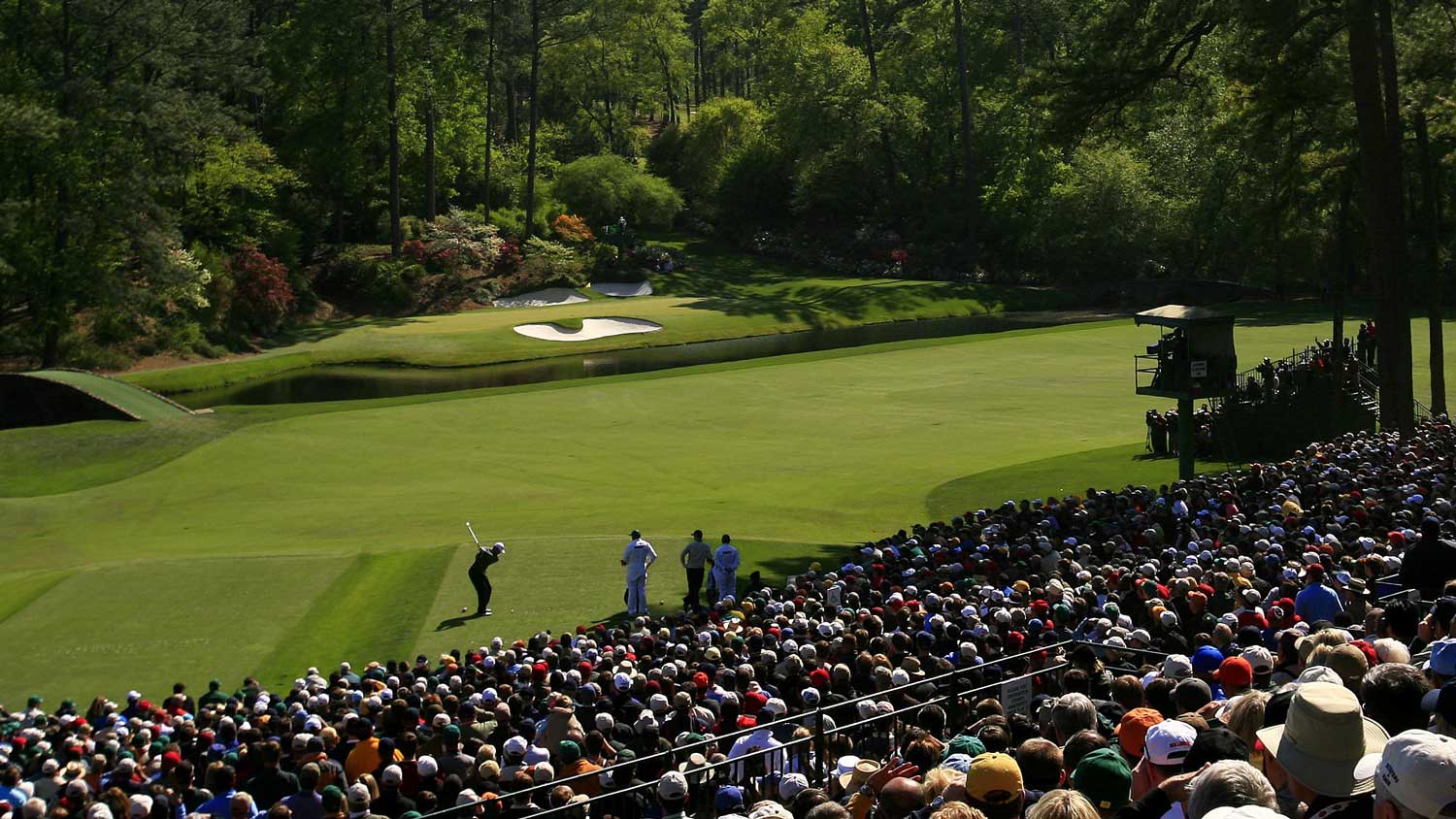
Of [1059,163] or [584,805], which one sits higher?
[1059,163]

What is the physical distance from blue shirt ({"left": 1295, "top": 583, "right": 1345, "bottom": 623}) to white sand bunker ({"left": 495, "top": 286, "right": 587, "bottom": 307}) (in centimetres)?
6112

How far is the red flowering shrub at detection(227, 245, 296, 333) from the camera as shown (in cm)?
6366

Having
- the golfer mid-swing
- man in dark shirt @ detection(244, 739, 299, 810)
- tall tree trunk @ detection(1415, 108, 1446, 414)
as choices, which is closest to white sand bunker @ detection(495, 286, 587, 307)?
tall tree trunk @ detection(1415, 108, 1446, 414)

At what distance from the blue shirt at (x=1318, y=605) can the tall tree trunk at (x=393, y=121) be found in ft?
210

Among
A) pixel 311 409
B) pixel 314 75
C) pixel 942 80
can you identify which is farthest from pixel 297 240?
pixel 942 80

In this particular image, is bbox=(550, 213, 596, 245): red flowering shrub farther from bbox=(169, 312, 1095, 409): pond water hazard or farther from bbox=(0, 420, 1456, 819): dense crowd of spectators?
bbox=(0, 420, 1456, 819): dense crowd of spectators

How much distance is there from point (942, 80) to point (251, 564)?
71575 millimetres

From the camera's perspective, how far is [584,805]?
948 cm

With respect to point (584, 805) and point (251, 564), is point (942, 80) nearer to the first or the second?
point (251, 564)

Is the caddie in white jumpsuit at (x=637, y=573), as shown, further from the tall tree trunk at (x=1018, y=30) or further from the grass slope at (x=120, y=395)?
the tall tree trunk at (x=1018, y=30)

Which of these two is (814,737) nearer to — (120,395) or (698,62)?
(120,395)

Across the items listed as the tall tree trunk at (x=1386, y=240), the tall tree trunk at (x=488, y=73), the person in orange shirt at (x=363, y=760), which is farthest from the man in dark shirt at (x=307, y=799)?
the tall tree trunk at (x=488, y=73)

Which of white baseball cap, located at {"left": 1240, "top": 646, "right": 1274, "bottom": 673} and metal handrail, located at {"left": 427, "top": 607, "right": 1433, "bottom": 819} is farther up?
white baseball cap, located at {"left": 1240, "top": 646, "right": 1274, "bottom": 673}

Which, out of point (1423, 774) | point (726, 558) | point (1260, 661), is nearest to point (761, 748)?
point (1260, 661)
